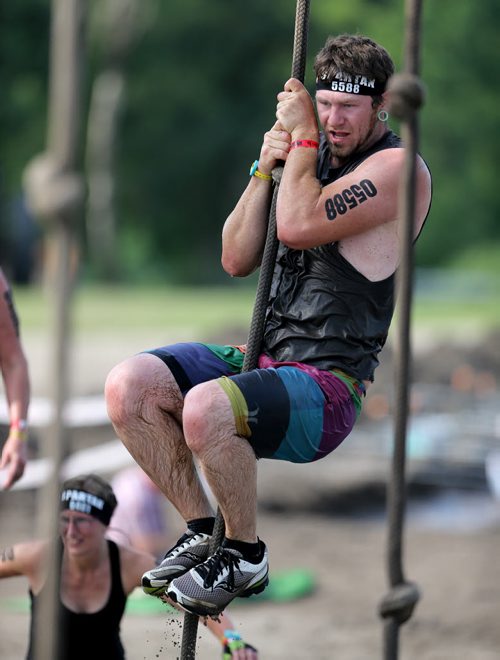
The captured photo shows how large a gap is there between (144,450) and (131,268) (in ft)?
170

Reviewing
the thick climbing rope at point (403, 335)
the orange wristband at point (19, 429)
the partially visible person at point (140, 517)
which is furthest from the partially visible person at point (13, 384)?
the partially visible person at point (140, 517)

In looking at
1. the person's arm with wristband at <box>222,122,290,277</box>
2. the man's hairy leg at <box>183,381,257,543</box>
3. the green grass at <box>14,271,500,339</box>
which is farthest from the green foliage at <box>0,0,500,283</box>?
the man's hairy leg at <box>183,381,257,543</box>

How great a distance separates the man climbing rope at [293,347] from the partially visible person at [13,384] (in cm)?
115

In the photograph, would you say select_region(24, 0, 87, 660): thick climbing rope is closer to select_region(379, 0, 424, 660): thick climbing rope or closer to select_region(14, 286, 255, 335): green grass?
select_region(379, 0, 424, 660): thick climbing rope

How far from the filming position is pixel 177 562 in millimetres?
3971

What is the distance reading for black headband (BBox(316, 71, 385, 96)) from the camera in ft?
13.4

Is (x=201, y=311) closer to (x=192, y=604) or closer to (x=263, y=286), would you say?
(x=263, y=286)

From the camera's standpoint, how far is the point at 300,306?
416cm

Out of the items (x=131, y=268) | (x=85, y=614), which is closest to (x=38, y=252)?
(x=131, y=268)

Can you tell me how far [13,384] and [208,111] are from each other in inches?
1650

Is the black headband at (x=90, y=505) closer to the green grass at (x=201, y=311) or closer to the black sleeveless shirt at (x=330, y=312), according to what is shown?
the black sleeveless shirt at (x=330, y=312)

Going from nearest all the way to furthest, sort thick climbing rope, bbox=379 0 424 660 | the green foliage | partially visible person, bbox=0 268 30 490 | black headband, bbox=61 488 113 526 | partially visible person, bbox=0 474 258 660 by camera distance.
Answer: thick climbing rope, bbox=379 0 424 660, partially visible person, bbox=0 268 30 490, partially visible person, bbox=0 474 258 660, black headband, bbox=61 488 113 526, the green foliage

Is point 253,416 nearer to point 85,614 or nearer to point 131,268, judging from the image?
point 85,614

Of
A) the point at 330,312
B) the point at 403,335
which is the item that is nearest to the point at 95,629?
the point at 330,312
